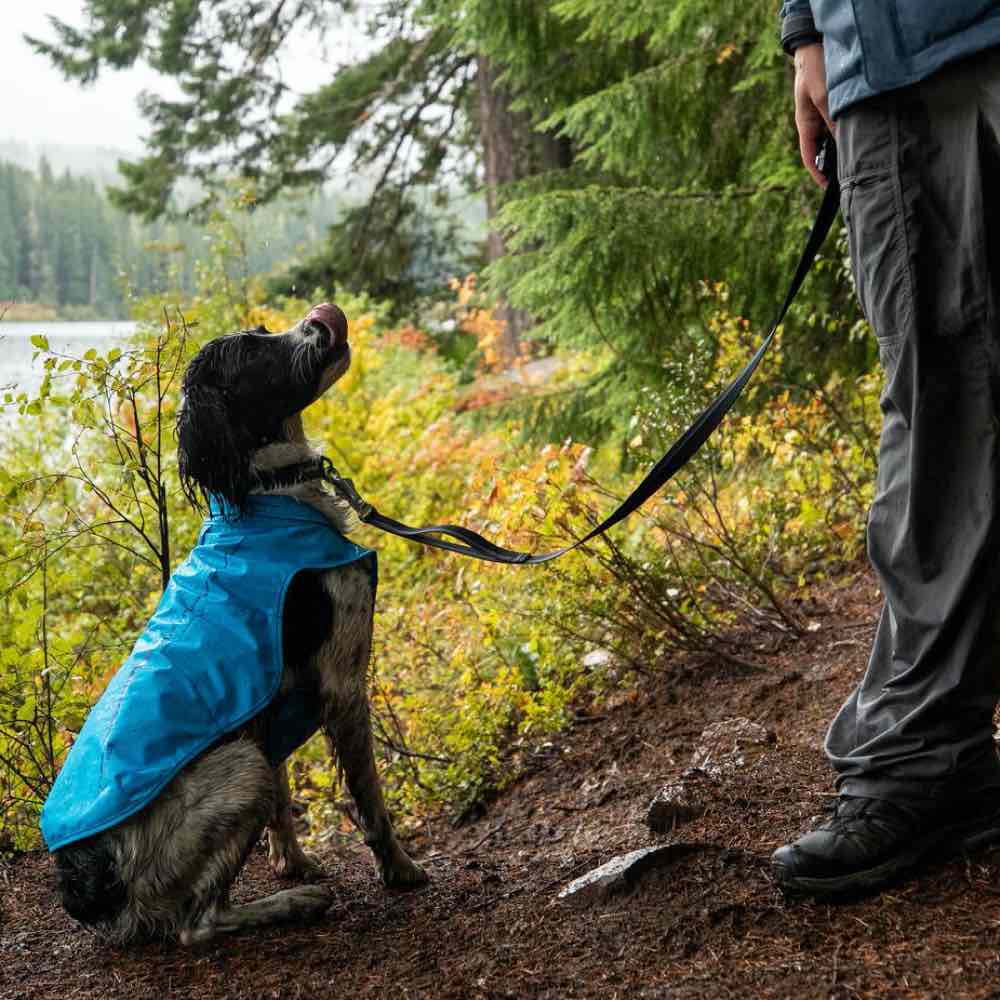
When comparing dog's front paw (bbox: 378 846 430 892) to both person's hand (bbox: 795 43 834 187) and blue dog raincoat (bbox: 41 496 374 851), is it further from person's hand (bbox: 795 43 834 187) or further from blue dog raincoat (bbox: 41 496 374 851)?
A: person's hand (bbox: 795 43 834 187)

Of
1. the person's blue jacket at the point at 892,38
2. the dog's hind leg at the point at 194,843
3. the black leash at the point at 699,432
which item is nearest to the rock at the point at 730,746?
the black leash at the point at 699,432

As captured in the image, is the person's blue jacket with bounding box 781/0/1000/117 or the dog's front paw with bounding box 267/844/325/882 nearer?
the person's blue jacket with bounding box 781/0/1000/117

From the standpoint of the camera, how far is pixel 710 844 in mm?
2855

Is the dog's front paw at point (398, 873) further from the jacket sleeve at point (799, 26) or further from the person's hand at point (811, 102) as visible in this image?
the jacket sleeve at point (799, 26)

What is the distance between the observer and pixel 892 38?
225cm

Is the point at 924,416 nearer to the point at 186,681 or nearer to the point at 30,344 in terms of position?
the point at 186,681

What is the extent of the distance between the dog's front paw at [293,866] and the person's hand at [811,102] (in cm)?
255

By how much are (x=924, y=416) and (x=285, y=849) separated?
234cm

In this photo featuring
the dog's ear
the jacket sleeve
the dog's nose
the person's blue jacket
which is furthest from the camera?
the dog's nose

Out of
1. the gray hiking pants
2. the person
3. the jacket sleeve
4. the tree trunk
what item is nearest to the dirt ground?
the person

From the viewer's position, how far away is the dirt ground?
2209mm

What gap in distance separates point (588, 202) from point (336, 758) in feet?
14.8

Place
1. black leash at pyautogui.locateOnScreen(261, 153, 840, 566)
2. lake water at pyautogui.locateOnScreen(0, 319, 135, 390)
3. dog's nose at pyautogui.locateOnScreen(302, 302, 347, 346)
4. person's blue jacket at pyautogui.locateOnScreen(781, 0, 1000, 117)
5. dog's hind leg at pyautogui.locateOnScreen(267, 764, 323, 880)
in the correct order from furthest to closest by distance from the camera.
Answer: lake water at pyautogui.locateOnScreen(0, 319, 135, 390) < dog's hind leg at pyautogui.locateOnScreen(267, 764, 323, 880) < dog's nose at pyautogui.locateOnScreen(302, 302, 347, 346) < black leash at pyautogui.locateOnScreen(261, 153, 840, 566) < person's blue jacket at pyautogui.locateOnScreen(781, 0, 1000, 117)

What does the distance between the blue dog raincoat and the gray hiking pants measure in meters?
1.51
